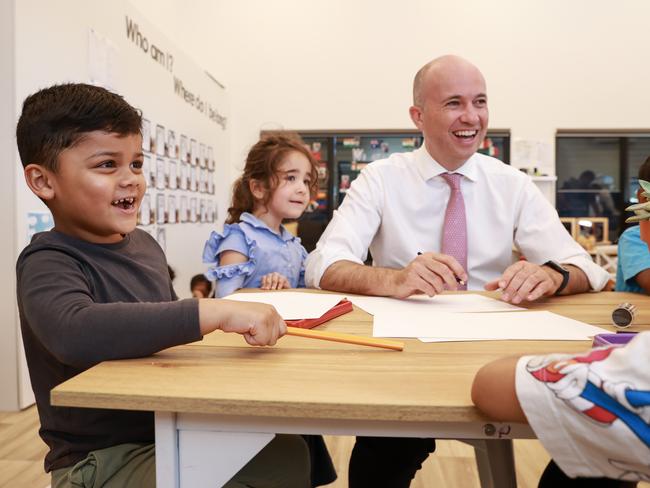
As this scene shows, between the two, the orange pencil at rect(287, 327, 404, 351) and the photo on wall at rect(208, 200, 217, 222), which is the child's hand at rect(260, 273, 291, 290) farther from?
the photo on wall at rect(208, 200, 217, 222)

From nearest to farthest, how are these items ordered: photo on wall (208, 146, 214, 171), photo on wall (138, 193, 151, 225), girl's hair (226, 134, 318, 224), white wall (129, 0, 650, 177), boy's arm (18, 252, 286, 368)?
boy's arm (18, 252, 286, 368), girl's hair (226, 134, 318, 224), photo on wall (138, 193, 151, 225), photo on wall (208, 146, 214, 171), white wall (129, 0, 650, 177)

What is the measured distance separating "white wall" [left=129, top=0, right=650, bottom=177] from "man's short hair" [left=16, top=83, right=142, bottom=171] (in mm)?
5052

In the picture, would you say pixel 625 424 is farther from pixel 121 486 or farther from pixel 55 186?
pixel 55 186

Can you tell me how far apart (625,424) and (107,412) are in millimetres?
679

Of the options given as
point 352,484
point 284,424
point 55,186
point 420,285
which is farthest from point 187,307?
point 352,484

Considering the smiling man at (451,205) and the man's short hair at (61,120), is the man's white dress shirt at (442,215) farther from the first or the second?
the man's short hair at (61,120)

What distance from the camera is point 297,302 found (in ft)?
3.87

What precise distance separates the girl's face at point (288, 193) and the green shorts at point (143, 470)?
122 centimetres

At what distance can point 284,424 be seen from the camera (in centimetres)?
58

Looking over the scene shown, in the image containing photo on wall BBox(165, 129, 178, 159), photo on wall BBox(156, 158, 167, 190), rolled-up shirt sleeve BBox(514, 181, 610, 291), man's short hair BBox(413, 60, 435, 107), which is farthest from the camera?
photo on wall BBox(165, 129, 178, 159)

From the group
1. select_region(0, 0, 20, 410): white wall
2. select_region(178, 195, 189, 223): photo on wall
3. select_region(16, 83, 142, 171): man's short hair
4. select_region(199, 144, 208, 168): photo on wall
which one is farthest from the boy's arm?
select_region(199, 144, 208, 168): photo on wall

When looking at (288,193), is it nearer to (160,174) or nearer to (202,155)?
(160,174)

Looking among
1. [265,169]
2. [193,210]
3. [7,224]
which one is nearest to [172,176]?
[193,210]

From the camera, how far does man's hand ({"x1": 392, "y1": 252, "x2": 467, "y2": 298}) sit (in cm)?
115
